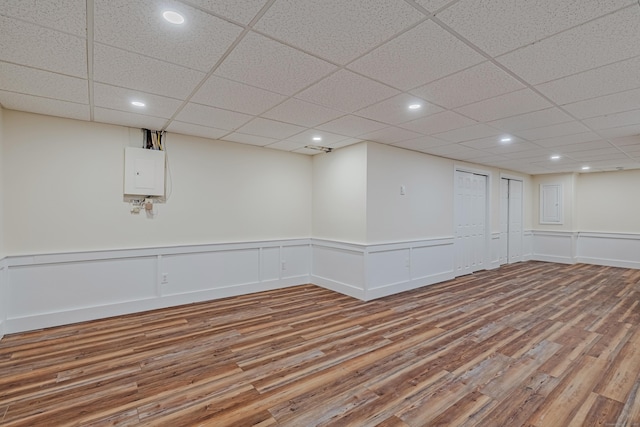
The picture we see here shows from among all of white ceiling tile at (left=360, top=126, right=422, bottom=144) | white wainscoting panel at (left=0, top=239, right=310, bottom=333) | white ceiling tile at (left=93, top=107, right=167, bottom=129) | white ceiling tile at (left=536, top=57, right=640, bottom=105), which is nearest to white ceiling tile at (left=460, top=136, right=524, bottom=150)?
white ceiling tile at (left=360, top=126, right=422, bottom=144)

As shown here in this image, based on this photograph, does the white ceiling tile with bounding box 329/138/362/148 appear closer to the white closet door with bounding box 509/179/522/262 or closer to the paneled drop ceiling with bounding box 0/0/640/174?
the paneled drop ceiling with bounding box 0/0/640/174

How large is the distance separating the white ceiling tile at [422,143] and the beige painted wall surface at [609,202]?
6.05 metres

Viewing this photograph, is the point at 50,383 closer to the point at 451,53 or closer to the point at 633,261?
the point at 451,53

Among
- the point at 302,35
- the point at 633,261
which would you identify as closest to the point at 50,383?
the point at 302,35

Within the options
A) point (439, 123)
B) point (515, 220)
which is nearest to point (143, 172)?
point (439, 123)

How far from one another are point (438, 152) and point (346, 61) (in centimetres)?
370

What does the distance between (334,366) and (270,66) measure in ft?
8.27

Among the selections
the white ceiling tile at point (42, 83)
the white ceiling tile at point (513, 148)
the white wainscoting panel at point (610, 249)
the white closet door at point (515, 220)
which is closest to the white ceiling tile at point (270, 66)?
the white ceiling tile at point (42, 83)

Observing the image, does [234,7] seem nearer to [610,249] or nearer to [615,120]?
[615,120]

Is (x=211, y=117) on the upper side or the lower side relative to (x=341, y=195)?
upper

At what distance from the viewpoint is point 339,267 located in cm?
510

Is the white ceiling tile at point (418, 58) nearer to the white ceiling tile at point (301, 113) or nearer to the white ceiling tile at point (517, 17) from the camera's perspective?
the white ceiling tile at point (517, 17)

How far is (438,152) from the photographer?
5.41m

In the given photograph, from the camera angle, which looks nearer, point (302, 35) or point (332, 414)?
point (302, 35)
